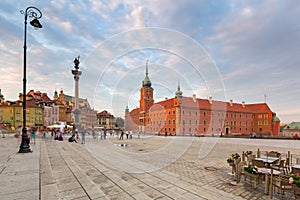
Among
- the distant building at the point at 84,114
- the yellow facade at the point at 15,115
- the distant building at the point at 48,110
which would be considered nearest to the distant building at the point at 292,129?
the distant building at the point at 84,114

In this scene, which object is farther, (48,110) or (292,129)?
(292,129)

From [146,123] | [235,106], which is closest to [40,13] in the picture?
[146,123]

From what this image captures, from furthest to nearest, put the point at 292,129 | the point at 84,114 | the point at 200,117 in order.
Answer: the point at 292,129
the point at 84,114
the point at 200,117

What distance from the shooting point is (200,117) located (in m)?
70.3

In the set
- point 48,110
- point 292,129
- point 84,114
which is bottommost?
point 292,129

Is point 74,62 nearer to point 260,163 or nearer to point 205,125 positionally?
point 260,163

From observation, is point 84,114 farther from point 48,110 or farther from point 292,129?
point 292,129

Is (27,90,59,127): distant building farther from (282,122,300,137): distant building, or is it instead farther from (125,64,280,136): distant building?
(282,122,300,137): distant building

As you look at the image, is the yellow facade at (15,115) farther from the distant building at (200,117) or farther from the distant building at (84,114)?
the distant building at (200,117)

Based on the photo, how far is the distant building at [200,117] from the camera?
65000 millimetres

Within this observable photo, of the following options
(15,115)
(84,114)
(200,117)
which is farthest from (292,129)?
(15,115)

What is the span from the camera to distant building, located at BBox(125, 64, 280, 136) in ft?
213

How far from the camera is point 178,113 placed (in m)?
63.2

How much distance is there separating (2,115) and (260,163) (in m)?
85.1
